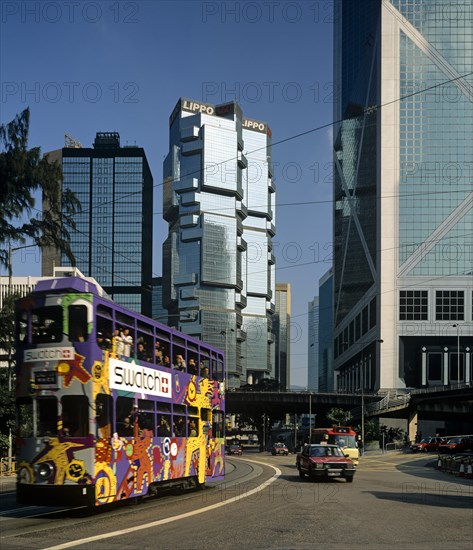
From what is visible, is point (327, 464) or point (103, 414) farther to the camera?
point (327, 464)

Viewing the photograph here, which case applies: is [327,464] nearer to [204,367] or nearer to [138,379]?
[204,367]

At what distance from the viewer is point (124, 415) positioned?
1944 cm

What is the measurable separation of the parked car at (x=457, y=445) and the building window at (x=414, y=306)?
5715 cm

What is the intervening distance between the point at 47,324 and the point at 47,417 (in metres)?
2.11

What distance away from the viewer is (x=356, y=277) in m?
157

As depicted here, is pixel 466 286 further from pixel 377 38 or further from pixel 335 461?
pixel 335 461

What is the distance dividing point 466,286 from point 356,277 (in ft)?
94.7

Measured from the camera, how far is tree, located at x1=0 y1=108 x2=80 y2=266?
33281 mm

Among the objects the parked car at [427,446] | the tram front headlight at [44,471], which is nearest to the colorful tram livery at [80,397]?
the tram front headlight at [44,471]

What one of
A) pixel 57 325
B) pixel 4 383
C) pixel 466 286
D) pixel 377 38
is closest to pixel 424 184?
pixel 466 286

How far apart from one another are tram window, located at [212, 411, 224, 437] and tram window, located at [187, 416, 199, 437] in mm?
2185

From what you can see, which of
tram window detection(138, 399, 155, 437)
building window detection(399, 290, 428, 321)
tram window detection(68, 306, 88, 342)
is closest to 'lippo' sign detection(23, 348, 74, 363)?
tram window detection(68, 306, 88, 342)

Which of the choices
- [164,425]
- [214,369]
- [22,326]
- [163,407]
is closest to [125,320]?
[22,326]

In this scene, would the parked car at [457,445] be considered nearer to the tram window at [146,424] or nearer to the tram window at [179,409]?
the tram window at [179,409]
